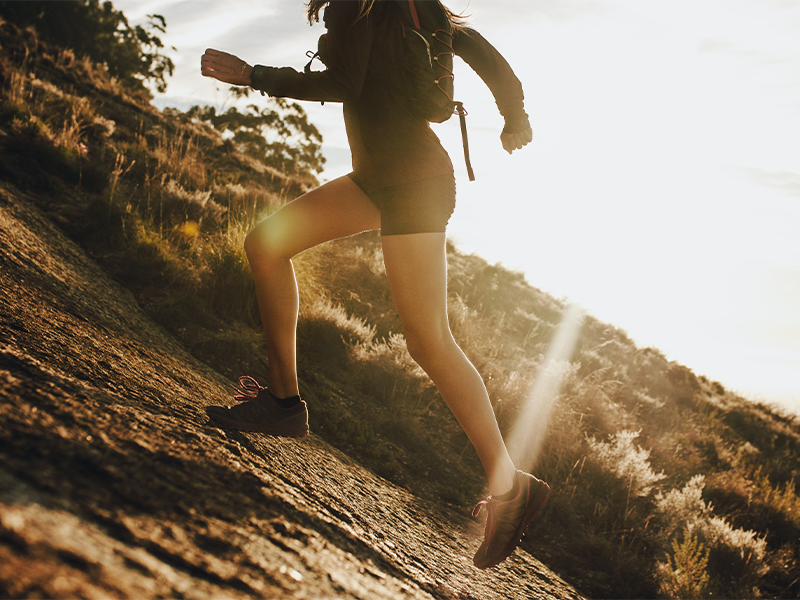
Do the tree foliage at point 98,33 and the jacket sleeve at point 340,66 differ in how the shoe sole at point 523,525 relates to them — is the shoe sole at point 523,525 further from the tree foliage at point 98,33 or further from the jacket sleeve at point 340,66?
the tree foliage at point 98,33

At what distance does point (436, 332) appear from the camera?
5.39 feet

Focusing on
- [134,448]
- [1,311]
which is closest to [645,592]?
[134,448]

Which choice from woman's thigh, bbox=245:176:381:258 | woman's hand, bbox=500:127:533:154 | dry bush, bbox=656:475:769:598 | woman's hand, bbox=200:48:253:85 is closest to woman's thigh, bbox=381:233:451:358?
woman's thigh, bbox=245:176:381:258

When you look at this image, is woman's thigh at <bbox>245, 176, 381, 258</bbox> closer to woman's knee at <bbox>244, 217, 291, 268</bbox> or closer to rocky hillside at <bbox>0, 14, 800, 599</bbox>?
woman's knee at <bbox>244, 217, 291, 268</bbox>

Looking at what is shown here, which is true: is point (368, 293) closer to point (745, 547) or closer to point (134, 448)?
point (745, 547)

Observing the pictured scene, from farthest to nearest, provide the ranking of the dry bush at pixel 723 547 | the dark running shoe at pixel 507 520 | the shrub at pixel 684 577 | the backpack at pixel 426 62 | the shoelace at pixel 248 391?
the dry bush at pixel 723 547, the shrub at pixel 684 577, the shoelace at pixel 248 391, the dark running shoe at pixel 507 520, the backpack at pixel 426 62

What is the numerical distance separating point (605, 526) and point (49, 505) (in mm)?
4187

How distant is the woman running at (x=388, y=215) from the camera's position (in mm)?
1563

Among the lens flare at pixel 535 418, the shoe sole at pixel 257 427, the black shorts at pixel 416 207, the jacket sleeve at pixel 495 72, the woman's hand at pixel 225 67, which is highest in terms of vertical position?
the jacket sleeve at pixel 495 72

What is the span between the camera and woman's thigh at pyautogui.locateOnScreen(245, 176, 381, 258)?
1819 millimetres

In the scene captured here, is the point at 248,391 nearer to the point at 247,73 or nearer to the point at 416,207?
the point at 416,207

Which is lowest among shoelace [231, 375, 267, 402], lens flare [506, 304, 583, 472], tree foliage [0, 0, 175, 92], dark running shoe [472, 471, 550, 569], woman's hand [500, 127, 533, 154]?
shoelace [231, 375, 267, 402]

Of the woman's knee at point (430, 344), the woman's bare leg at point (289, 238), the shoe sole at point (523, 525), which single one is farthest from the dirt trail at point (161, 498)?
the woman's knee at point (430, 344)

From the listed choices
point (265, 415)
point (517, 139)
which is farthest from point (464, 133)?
point (265, 415)
